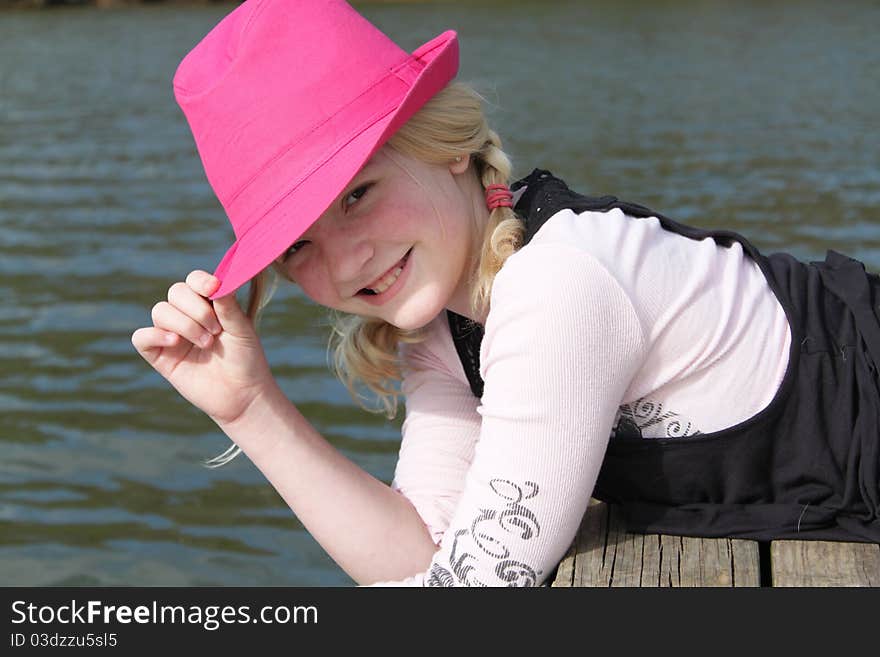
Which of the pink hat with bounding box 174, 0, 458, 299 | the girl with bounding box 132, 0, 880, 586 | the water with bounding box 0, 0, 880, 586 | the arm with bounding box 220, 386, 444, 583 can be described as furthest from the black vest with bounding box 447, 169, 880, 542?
the water with bounding box 0, 0, 880, 586

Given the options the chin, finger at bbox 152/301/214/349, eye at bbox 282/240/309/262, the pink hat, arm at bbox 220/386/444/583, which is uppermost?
the pink hat

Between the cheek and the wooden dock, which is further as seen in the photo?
the cheek

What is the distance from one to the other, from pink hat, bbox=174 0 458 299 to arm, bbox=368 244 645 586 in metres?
0.39

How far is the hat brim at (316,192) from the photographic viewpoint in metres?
2.45

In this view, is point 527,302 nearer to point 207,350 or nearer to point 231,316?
point 231,316

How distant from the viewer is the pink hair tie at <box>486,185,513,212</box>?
276 centimetres

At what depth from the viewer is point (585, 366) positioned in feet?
7.78

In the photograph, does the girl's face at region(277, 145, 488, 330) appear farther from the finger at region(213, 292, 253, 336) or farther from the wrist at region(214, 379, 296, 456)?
the wrist at region(214, 379, 296, 456)

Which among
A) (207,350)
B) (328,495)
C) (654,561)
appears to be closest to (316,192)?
(207,350)

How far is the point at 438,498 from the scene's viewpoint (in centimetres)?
300
